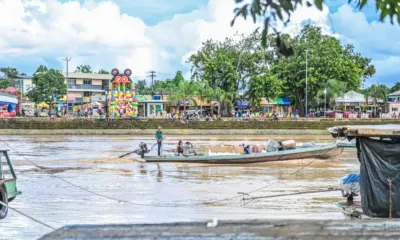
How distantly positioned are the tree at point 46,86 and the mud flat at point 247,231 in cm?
8203

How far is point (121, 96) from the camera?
197 feet

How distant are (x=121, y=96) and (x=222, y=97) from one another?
1116cm

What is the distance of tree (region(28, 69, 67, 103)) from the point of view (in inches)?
3359

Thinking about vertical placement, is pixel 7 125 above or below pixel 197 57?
below

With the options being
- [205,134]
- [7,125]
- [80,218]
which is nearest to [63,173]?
[80,218]

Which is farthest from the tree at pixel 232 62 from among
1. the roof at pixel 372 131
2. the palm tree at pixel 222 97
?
the roof at pixel 372 131

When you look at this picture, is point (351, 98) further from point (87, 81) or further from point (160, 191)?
point (87, 81)

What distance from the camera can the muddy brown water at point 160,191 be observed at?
13344mm

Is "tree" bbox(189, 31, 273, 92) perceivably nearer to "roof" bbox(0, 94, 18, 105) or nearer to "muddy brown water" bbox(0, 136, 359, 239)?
"roof" bbox(0, 94, 18, 105)

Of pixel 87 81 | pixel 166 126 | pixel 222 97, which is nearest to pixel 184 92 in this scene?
pixel 222 97

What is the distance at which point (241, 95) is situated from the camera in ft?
227

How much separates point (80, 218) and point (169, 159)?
1236 cm

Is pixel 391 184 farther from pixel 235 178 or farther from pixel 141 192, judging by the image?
pixel 235 178

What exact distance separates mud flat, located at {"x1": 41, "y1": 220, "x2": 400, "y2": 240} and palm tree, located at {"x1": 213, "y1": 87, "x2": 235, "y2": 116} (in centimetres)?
6009
